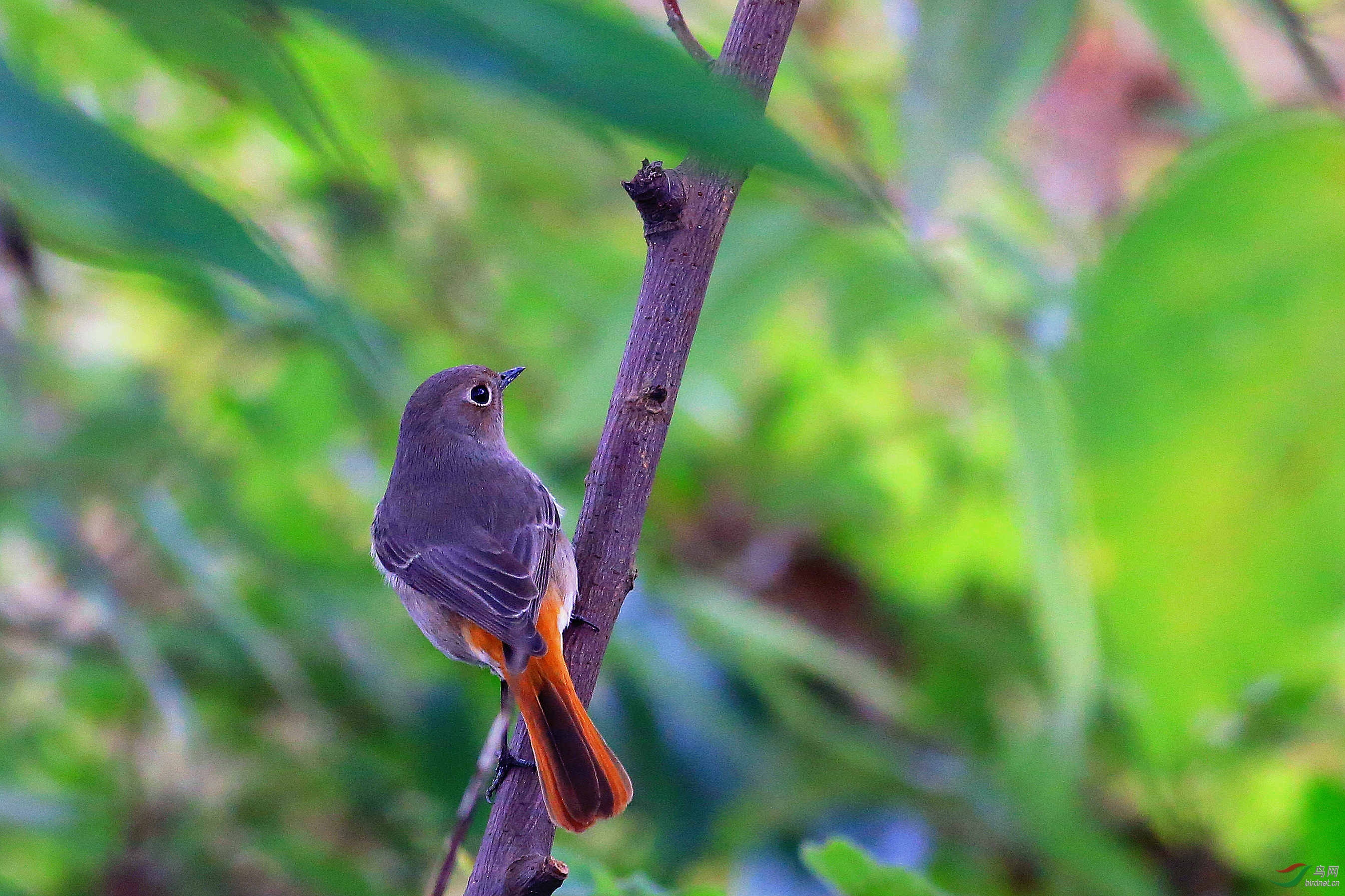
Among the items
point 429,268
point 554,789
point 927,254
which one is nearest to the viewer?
point 554,789

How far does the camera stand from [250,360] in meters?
3.25

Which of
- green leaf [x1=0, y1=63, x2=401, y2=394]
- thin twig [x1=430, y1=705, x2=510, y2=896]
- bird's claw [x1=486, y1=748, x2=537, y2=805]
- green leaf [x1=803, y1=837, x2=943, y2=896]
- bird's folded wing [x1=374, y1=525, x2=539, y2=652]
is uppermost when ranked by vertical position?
bird's folded wing [x1=374, y1=525, x2=539, y2=652]

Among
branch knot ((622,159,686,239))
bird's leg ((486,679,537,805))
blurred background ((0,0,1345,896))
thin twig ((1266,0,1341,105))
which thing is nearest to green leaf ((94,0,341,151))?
blurred background ((0,0,1345,896))

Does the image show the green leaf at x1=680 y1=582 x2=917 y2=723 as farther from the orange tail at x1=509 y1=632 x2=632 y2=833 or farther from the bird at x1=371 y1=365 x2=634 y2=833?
the orange tail at x1=509 y1=632 x2=632 y2=833

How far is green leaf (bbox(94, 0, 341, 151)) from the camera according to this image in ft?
2.83

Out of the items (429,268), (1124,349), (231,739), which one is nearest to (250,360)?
(429,268)

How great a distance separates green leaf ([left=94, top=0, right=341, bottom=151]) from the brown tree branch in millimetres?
285

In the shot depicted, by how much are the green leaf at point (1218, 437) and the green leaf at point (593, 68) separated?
0.54 m

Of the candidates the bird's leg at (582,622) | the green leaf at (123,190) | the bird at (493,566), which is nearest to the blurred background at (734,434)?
the green leaf at (123,190)

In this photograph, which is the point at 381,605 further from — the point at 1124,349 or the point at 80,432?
the point at 1124,349

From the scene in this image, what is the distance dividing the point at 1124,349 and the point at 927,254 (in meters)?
0.81

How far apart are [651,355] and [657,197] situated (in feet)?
0.43

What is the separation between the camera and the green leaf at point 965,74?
1321 millimetres

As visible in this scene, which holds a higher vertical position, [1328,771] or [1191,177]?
[1328,771]
